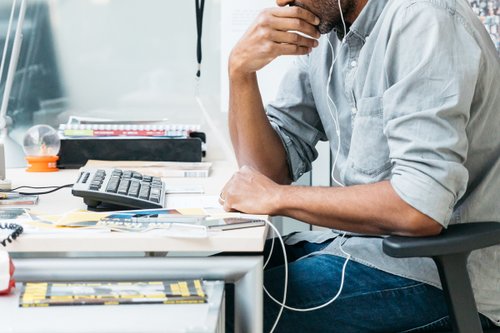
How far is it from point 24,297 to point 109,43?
1564mm

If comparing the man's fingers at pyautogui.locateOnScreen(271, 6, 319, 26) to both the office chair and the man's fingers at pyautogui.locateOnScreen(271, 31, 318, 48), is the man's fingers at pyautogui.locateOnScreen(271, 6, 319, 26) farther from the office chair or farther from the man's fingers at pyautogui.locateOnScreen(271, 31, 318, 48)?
the office chair

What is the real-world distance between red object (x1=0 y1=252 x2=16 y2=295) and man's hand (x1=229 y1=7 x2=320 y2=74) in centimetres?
81

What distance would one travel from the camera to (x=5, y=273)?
112 centimetres

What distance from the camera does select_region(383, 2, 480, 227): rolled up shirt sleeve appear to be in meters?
1.31

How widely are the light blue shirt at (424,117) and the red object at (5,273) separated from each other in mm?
625

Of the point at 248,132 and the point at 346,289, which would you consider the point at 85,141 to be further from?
the point at 346,289

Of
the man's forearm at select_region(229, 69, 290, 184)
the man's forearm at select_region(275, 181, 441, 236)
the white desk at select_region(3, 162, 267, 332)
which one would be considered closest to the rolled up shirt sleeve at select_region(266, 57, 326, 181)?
the man's forearm at select_region(229, 69, 290, 184)

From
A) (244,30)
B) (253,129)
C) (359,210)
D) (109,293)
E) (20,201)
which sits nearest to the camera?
(109,293)

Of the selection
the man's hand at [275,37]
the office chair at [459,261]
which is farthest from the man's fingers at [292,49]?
the office chair at [459,261]

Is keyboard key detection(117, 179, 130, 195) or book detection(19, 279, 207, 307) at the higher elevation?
keyboard key detection(117, 179, 130, 195)

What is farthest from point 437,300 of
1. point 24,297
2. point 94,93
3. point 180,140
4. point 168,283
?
point 94,93

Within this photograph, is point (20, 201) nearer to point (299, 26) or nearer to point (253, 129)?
point (253, 129)

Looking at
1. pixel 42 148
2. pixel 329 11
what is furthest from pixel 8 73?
pixel 329 11

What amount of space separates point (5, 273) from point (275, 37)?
83 centimetres
